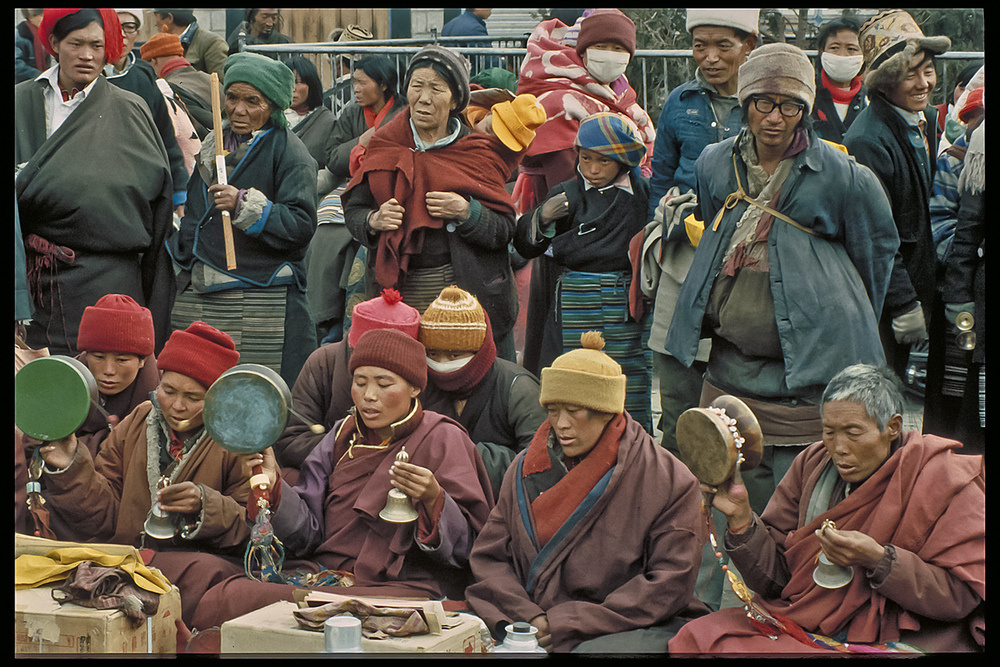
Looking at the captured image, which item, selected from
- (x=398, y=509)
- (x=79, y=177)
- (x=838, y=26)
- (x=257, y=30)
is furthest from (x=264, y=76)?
(x=838, y=26)

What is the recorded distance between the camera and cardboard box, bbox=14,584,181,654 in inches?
148

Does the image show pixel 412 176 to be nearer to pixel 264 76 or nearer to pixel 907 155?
pixel 264 76

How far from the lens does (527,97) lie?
5.18 m

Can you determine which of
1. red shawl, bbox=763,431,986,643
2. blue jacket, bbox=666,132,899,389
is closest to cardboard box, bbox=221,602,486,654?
red shawl, bbox=763,431,986,643

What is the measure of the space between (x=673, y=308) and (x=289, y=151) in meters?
1.76

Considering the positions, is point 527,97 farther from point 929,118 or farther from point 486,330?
point 929,118

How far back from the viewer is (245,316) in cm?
533

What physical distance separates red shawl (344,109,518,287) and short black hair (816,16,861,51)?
56.1 inches

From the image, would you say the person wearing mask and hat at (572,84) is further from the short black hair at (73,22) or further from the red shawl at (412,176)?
the short black hair at (73,22)

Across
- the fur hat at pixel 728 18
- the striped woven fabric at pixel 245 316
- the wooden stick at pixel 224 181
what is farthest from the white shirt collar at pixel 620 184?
the wooden stick at pixel 224 181

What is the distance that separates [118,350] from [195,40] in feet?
5.52

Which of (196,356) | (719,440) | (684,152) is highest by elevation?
(684,152)

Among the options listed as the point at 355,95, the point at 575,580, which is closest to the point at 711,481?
the point at 575,580

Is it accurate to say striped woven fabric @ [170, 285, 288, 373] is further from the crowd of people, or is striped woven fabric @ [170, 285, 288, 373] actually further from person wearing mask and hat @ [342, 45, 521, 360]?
person wearing mask and hat @ [342, 45, 521, 360]
